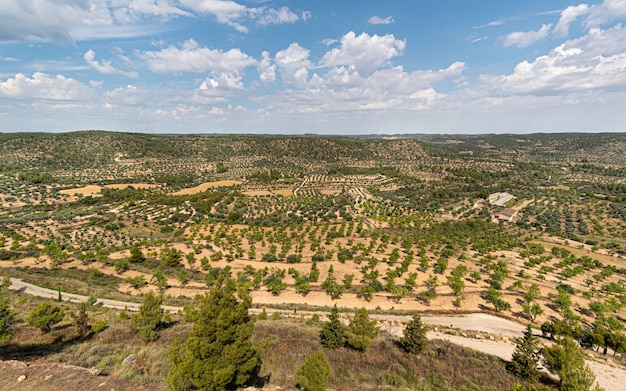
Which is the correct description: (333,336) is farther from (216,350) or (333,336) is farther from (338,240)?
(338,240)

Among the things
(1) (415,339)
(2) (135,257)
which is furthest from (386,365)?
(2) (135,257)

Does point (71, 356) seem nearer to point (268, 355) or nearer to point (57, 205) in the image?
point (268, 355)

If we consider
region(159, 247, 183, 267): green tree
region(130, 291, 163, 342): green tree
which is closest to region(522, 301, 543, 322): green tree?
region(130, 291, 163, 342): green tree

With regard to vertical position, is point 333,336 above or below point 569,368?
below

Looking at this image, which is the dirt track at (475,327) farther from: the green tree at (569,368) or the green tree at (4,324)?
the green tree at (4,324)

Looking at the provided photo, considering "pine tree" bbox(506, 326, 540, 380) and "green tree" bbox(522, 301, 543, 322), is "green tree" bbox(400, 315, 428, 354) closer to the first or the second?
"pine tree" bbox(506, 326, 540, 380)

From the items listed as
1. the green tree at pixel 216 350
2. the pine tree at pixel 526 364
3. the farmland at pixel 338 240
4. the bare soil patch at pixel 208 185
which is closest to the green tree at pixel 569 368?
the pine tree at pixel 526 364

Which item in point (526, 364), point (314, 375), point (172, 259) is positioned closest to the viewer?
point (314, 375)
